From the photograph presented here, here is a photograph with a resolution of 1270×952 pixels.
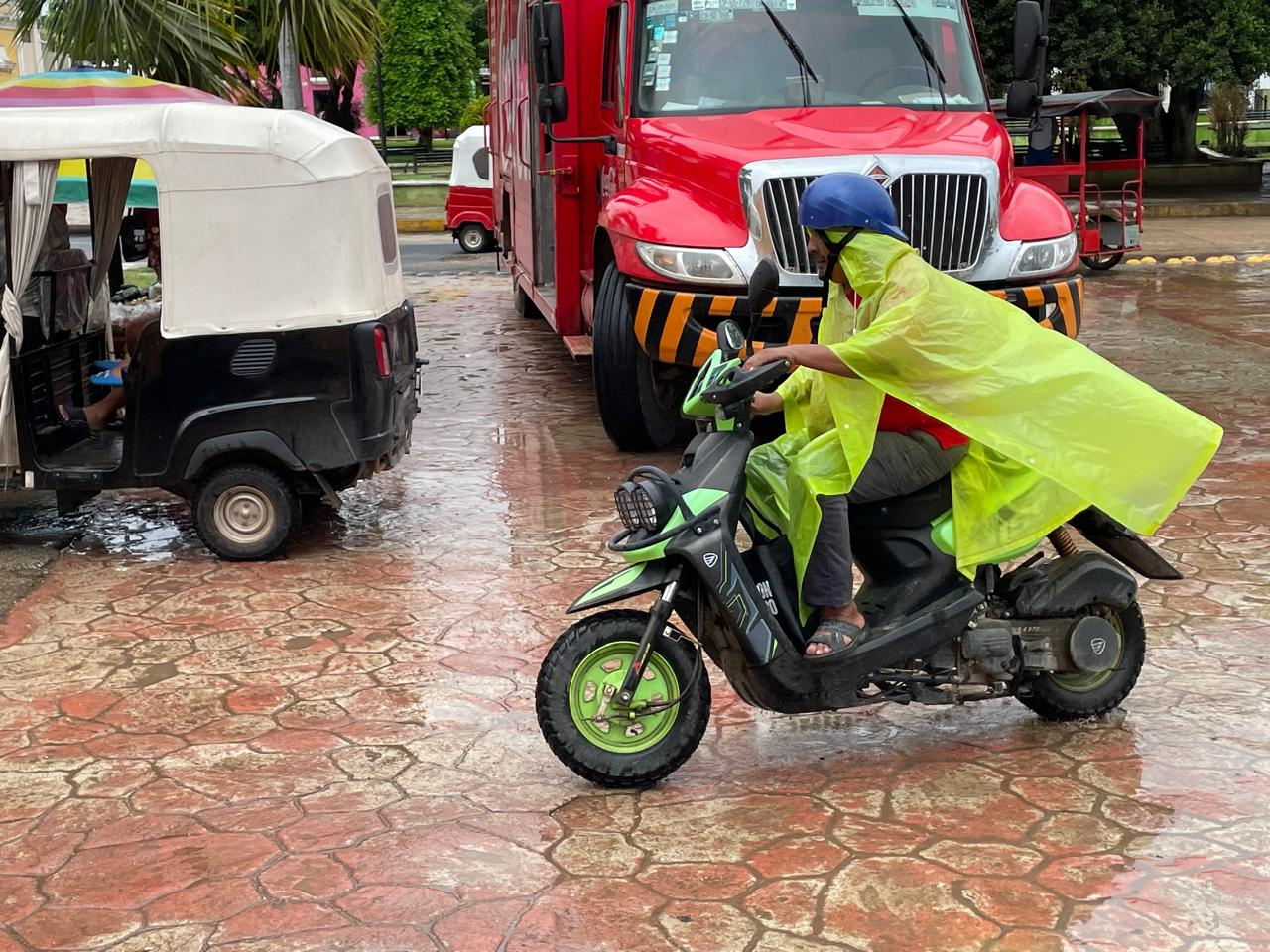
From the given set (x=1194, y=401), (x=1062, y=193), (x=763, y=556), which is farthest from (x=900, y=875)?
(x=1062, y=193)

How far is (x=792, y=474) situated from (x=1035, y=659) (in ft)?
3.28

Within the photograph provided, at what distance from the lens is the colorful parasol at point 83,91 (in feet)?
25.0

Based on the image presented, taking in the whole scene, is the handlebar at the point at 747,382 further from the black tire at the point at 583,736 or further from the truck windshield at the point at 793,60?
the truck windshield at the point at 793,60

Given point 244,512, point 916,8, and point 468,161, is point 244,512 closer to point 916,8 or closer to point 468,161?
point 916,8

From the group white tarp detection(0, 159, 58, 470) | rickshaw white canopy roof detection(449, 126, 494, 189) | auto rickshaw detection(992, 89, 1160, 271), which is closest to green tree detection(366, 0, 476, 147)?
rickshaw white canopy roof detection(449, 126, 494, 189)

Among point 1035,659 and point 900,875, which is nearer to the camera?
point 900,875

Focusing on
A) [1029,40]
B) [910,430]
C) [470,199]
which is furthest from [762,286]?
[470,199]

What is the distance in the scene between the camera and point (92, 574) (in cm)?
717

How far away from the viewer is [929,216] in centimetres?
825

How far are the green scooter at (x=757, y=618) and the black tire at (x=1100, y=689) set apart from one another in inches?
0.5

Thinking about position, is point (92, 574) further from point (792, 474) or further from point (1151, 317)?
point (1151, 317)

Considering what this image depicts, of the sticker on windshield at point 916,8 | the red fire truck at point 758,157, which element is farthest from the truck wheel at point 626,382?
the sticker on windshield at point 916,8

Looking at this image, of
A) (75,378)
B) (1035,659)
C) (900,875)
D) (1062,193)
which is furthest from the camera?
(1062,193)

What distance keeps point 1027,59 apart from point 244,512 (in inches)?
210
